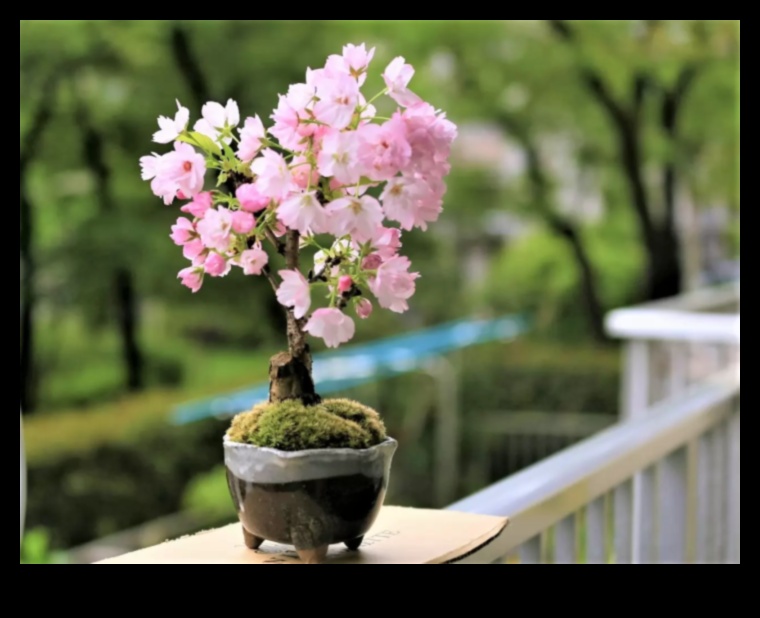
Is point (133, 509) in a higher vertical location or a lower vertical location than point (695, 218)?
lower

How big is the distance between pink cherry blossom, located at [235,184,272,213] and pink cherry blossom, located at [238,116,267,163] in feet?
0.08

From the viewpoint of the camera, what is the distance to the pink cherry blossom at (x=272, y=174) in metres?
0.62

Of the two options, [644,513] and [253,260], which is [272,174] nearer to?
[253,260]

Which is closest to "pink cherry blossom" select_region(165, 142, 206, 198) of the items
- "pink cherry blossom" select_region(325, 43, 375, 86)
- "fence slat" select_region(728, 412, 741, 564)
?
"pink cherry blossom" select_region(325, 43, 375, 86)

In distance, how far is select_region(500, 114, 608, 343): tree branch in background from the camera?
6270 millimetres

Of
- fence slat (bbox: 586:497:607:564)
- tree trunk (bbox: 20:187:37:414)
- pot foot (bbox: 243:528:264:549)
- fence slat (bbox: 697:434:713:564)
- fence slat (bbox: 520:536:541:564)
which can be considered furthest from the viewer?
tree trunk (bbox: 20:187:37:414)

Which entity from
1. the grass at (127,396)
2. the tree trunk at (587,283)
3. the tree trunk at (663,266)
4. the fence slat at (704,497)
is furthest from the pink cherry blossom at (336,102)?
the tree trunk at (587,283)

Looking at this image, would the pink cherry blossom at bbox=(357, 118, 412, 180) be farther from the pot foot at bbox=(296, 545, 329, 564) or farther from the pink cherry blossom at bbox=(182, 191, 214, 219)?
the pot foot at bbox=(296, 545, 329, 564)

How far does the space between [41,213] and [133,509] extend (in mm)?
1564

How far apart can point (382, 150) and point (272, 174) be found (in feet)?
0.23

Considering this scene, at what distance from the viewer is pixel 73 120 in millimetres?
Result: 4785
